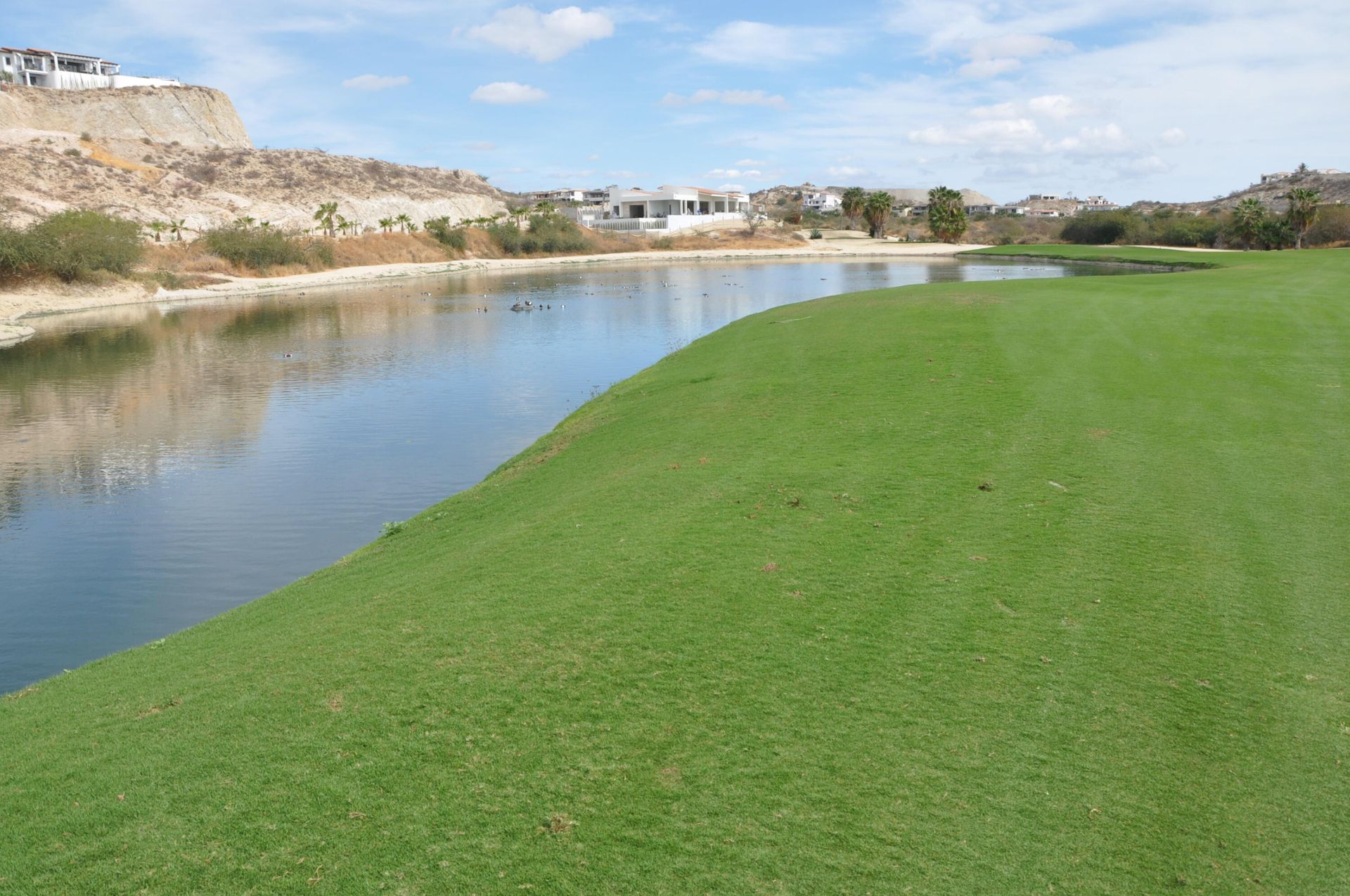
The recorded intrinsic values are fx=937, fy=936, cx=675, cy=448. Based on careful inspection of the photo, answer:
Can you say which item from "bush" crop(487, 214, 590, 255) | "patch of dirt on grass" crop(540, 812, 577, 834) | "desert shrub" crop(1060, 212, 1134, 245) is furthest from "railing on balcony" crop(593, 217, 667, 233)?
"patch of dirt on grass" crop(540, 812, 577, 834)

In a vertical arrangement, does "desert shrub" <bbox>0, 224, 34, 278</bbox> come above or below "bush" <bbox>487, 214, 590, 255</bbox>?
below

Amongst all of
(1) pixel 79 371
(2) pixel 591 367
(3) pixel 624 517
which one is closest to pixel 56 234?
(1) pixel 79 371

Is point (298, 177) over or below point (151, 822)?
over

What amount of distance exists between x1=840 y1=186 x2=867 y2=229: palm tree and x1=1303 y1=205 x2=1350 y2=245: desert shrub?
2621 inches

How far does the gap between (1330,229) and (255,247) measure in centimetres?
8870

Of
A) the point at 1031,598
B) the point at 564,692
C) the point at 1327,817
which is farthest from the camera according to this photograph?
the point at 1031,598

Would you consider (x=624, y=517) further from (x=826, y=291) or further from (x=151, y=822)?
(x=826, y=291)

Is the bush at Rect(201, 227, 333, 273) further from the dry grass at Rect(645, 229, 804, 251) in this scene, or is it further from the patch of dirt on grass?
the patch of dirt on grass

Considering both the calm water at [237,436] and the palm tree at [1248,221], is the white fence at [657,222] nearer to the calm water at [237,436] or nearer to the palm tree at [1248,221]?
the palm tree at [1248,221]

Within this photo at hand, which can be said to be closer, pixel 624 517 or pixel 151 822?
pixel 151 822

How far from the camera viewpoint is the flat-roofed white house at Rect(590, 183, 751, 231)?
137 meters

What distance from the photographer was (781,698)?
6059mm

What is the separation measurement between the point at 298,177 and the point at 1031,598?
4653 inches

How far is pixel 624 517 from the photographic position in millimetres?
10000
